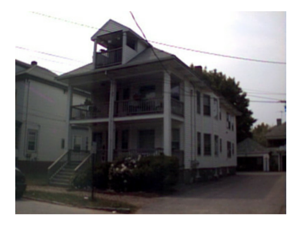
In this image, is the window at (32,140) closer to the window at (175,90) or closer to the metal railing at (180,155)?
the metal railing at (180,155)

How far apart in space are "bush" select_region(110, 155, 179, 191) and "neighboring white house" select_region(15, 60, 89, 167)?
2.67 m

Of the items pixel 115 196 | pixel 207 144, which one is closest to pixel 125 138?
pixel 207 144

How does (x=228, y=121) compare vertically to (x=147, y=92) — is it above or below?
below

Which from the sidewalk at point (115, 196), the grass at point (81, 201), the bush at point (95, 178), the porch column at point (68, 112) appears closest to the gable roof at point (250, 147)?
the sidewalk at point (115, 196)

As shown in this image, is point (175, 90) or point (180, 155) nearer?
point (180, 155)

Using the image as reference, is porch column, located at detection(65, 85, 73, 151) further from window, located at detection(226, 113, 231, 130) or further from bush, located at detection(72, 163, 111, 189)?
window, located at detection(226, 113, 231, 130)

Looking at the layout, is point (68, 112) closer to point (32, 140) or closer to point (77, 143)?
point (77, 143)

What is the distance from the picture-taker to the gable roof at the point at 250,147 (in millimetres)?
10983

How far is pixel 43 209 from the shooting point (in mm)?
7711

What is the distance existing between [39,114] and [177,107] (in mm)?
5358

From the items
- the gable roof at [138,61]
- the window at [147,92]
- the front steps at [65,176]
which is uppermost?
the gable roof at [138,61]

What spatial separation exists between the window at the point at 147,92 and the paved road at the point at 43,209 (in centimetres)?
673

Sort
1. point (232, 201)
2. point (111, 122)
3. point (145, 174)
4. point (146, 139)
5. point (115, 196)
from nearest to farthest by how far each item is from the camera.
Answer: point (232, 201) → point (115, 196) → point (145, 174) → point (111, 122) → point (146, 139)

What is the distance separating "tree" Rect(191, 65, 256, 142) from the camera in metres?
11.0
